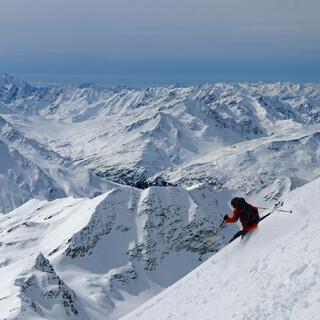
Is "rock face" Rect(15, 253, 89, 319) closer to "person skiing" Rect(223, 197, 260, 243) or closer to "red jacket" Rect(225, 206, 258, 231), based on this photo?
"red jacket" Rect(225, 206, 258, 231)

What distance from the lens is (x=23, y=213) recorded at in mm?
197875

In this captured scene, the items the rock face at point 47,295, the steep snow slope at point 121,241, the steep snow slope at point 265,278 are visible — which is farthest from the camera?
the steep snow slope at point 121,241

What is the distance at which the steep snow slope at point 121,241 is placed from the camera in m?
139

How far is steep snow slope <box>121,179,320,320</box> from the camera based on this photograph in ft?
79.6

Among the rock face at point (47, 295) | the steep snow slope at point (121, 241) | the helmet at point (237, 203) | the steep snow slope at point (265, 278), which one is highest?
the helmet at point (237, 203)

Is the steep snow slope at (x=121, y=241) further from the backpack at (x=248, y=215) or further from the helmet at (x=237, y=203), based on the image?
the helmet at (x=237, y=203)

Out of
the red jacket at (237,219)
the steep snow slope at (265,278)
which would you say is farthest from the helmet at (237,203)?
the steep snow slope at (265,278)

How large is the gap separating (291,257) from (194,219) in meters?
138

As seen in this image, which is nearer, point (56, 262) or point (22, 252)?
point (56, 262)

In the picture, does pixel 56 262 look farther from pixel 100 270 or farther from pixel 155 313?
Result: pixel 155 313

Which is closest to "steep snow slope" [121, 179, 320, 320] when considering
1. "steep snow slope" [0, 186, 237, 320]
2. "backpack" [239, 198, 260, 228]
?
"backpack" [239, 198, 260, 228]

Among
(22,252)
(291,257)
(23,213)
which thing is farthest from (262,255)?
(23,213)

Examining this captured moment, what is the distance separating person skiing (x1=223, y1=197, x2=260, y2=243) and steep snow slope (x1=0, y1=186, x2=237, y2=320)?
89466 mm

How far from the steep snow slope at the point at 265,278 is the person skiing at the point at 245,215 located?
26.5 inches
